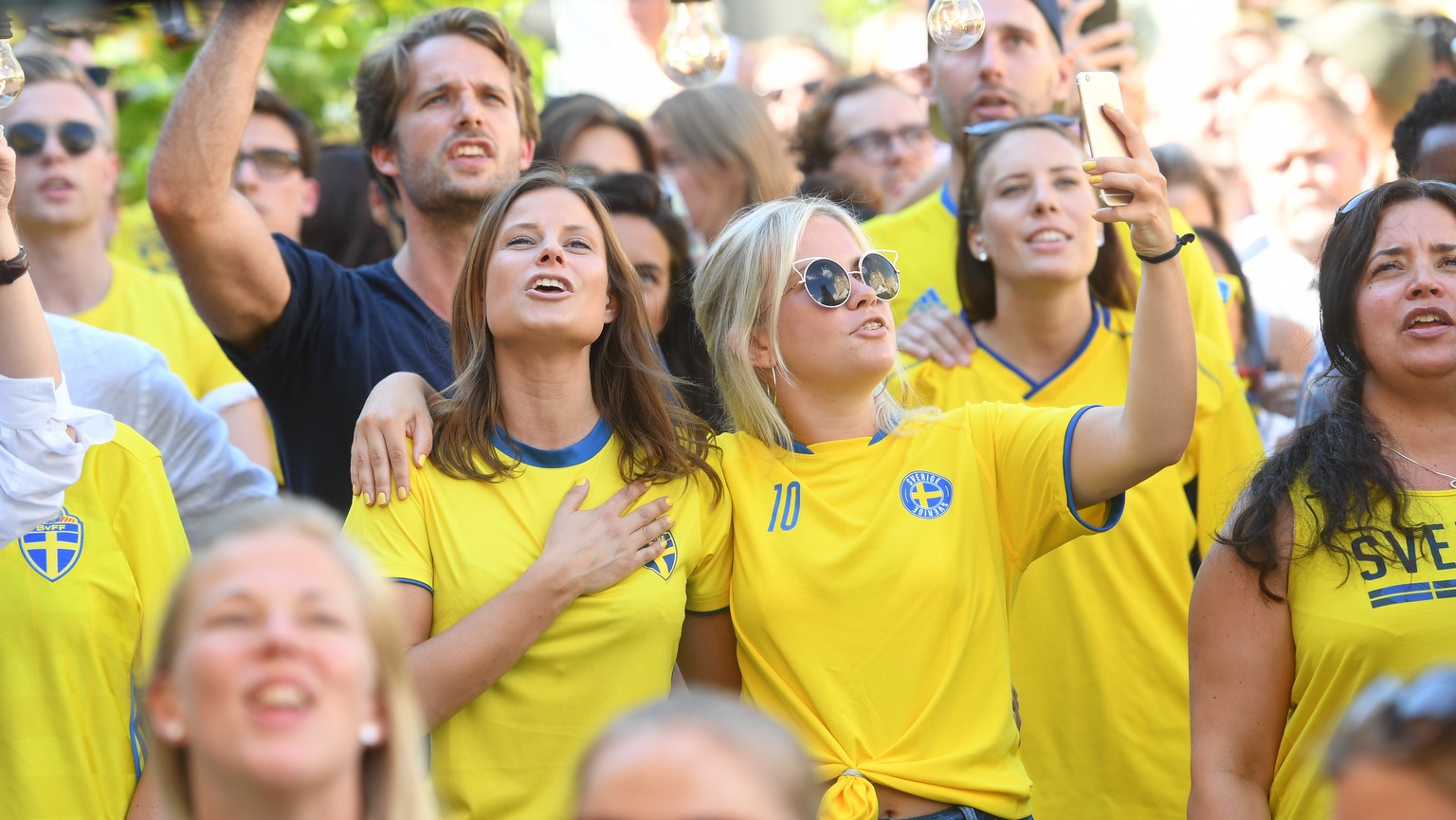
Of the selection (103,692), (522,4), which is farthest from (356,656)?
(522,4)

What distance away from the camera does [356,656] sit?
220 centimetres

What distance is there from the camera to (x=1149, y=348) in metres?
3.25

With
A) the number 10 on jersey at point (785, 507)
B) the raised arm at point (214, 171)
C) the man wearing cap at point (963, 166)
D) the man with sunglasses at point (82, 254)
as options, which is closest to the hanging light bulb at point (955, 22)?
the man wearing cap at point (963, 166)

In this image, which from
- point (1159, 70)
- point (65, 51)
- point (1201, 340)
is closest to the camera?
point (1201, 340)

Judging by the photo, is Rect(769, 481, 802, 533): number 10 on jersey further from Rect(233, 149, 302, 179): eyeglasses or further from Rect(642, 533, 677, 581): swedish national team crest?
Rect(233, 149, 302, 179): eyeglasses

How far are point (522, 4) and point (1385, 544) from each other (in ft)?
20.5

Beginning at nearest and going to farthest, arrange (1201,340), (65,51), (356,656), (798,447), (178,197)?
1. (356,656)
2. (798,447)
3. (178,197)
4. (1201,340)
5. (65,51)

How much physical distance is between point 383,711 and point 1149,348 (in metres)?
1.74

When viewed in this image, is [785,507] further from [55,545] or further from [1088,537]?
[55,545]

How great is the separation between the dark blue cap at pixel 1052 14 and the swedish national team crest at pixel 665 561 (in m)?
2.57

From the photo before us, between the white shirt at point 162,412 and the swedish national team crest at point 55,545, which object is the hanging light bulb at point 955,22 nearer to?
the white shirt at point 162,412

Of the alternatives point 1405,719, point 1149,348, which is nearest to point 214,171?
point 1149,348

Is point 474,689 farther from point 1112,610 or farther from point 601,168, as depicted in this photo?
point 601,168

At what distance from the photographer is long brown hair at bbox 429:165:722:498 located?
11.5ft
